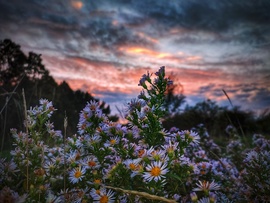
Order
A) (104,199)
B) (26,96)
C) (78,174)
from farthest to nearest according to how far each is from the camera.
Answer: (26,96) < (78,174) < (104,199)

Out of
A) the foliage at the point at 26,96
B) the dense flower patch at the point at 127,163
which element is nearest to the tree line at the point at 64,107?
the foliage at the point at 26,96

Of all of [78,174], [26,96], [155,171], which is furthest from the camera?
[26,96]

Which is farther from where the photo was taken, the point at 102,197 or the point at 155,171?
the point at 102,197

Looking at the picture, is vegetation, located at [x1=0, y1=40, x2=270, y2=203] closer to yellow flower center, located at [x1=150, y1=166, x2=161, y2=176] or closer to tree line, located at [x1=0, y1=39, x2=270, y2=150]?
yellow flower center, located at [x1=150, y1=166, x2=161, y2=176]

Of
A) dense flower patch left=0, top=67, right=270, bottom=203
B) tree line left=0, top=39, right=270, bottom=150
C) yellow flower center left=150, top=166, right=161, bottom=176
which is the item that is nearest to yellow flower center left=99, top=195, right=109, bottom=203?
dense flower patch left=0, top=67, right=270, bottom=203

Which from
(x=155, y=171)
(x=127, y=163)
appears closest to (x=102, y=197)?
(x=127, y=163)

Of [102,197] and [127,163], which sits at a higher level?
[127,163]

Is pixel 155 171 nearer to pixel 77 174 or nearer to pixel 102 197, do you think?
pixel 102 197

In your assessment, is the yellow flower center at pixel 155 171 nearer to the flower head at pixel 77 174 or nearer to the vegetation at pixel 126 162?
the vegetation at pixel 126 162

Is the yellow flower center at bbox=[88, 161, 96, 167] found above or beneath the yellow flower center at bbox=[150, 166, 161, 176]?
beneath

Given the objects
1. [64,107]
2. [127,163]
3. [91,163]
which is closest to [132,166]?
[127,163]

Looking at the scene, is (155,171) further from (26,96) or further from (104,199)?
(26,96)

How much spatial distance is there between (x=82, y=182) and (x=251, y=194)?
54.6 inches

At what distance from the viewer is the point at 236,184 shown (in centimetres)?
241
